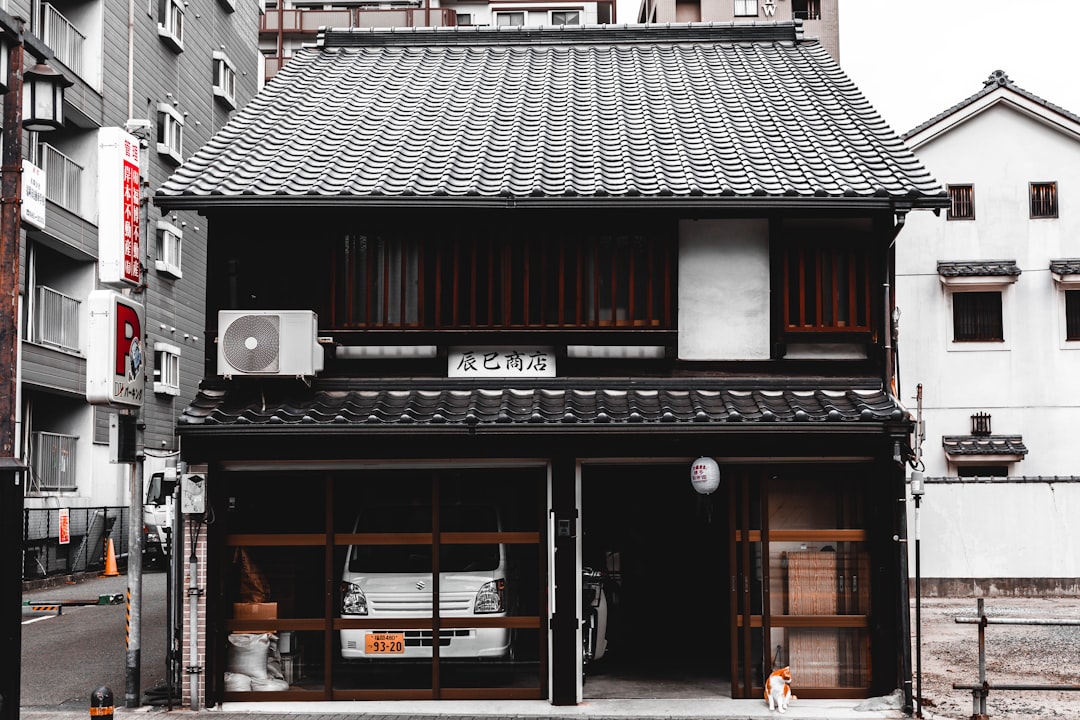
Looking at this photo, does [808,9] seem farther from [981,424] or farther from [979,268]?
[981,424]

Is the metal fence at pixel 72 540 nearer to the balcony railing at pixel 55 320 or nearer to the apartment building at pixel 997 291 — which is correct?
the balcony railing at pixel 55 320

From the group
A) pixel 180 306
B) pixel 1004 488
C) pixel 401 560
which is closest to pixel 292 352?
pixel 401 560

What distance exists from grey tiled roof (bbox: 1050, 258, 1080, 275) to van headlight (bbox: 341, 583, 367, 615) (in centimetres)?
2422

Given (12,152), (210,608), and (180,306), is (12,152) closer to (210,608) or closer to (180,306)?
(210,608)

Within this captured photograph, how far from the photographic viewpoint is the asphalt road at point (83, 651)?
559 inches

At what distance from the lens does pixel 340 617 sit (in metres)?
13.7

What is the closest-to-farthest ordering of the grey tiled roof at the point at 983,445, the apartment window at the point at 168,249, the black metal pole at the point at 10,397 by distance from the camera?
the black metal pole at the point at 10,397 → the grey tiled roof at the point at 983,445 → the apartment window at the point at 168,249

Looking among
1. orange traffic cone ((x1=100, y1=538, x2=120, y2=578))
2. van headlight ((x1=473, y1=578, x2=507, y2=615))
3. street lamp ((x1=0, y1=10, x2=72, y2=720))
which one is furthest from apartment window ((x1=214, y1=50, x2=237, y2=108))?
street lamp ((x1=0, y1=10, x2=72, y2=720))

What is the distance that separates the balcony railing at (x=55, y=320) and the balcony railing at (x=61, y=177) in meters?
2.17

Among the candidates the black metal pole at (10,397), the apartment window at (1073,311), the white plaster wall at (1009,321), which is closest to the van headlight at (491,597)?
the black metal pole at (10,397)

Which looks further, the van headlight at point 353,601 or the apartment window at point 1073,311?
the apartment window at point 1073,311

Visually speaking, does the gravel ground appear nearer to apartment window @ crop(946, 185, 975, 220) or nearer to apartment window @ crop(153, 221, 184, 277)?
apartment window @ crop(946, 185, 975, 220)

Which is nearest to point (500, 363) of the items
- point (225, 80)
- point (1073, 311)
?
point (1073, 311)

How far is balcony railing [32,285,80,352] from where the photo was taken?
27.0 meters
